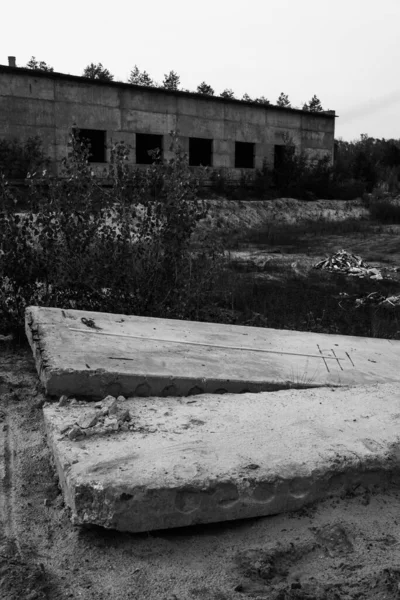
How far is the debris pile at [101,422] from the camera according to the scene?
2.86 metres

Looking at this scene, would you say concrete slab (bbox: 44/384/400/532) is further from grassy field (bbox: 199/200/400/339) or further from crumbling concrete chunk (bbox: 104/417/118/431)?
grassy field (bbox: 199/200/400/339)

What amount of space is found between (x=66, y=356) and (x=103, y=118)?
1614 centimetres

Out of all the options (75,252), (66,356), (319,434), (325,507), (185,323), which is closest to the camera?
(325,507)

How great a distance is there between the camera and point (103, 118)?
1852 cm

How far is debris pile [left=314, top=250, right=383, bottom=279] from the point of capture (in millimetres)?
10391

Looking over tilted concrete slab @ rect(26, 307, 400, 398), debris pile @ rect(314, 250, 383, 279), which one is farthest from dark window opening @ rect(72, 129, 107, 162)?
tilted concrete slab @ rect(26, 307, 400, 398)

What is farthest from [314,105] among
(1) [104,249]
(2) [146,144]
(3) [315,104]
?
(1) [104,249]

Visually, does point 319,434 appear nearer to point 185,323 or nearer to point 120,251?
point 185,323

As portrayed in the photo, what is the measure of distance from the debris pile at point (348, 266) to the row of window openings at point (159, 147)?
913 cm

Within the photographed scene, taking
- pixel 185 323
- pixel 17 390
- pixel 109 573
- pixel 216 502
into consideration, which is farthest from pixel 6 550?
pixel 185 323

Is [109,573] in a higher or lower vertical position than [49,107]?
lower

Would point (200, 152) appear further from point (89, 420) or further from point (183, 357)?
point (89, 420)

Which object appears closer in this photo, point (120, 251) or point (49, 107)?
point (120, 251)

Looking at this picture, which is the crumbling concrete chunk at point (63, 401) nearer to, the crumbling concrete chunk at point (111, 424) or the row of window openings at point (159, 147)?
the crumbling concrete chunk at point (111, 424)
